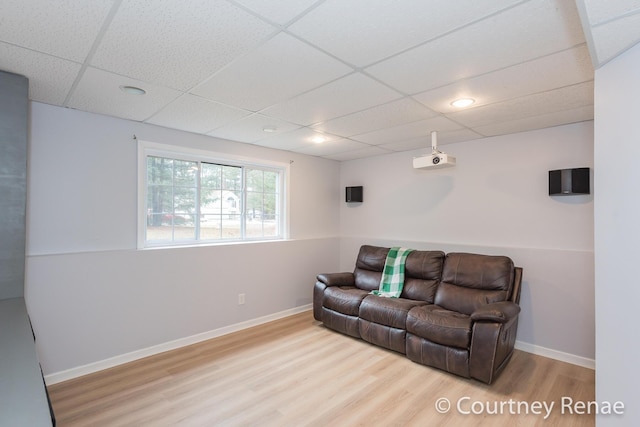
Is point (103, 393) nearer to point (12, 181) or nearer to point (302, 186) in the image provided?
point (12, 181)

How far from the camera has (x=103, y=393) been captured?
2.48 meters

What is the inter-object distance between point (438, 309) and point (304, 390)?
1595mm

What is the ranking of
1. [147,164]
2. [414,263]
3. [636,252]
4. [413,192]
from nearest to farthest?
[636,252]
[147,164]
[414,263]
[413,192]

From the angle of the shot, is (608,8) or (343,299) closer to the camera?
(608,8)

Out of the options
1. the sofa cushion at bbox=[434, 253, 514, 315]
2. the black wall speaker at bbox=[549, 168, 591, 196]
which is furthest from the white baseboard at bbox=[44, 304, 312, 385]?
the black wall speaker at bbox=[549, 168, 591, 196]

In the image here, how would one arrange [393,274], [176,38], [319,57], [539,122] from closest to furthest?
[176,38] < [319,57] < [539,122] < [393,274]

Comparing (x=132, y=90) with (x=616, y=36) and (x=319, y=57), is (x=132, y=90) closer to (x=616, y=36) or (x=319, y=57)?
(x=319, y=57)

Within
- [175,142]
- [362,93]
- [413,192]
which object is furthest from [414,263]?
[175,142]

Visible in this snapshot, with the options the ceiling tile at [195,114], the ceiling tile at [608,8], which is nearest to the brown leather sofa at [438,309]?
the ceiling tile at [608,8]

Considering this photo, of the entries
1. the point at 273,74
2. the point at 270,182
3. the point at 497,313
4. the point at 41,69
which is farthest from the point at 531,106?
the point at 41,69

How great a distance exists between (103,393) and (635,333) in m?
3.45

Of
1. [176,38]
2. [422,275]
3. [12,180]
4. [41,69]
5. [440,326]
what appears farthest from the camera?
[422,275]

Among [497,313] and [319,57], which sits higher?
[319,57]

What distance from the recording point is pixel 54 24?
1540mm
